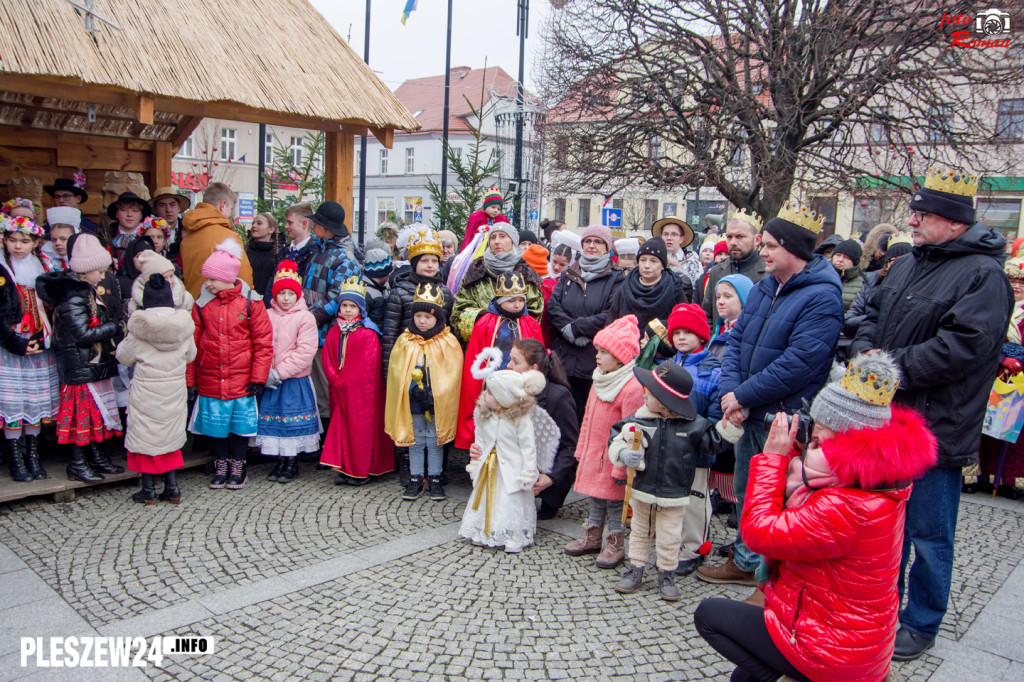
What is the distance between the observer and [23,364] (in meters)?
5.39

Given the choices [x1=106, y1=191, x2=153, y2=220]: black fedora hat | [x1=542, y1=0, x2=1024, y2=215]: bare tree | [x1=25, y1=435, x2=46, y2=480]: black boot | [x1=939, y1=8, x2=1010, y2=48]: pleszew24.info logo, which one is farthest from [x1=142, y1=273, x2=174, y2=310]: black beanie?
[x1=939, y1=8, x2=1010, y2=48]: pleszew24.info logo

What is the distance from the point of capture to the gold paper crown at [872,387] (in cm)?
257

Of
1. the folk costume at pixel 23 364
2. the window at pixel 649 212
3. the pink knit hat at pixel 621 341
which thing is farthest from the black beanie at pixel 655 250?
the window at pixel 649 212

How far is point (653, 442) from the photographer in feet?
13.5

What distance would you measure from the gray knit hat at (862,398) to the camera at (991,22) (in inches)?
413

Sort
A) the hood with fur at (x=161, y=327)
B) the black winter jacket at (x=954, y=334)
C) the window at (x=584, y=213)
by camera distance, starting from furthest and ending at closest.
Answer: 1. the window at (x=584, y=213)
2. the hood with fur at (x=161, y=327)
3. the black winter jacket at (x=954, y=334)

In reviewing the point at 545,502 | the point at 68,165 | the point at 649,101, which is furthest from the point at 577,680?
the point at 649,101

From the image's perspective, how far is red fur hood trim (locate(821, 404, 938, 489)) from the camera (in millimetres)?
2453

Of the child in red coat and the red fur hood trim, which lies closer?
the red fur hood trim

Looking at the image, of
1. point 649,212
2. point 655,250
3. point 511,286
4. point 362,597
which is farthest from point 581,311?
point 649,212

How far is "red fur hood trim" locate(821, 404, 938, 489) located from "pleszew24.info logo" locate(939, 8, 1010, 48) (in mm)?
11046

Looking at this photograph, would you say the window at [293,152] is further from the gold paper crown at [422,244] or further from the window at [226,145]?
the window at [226,145]

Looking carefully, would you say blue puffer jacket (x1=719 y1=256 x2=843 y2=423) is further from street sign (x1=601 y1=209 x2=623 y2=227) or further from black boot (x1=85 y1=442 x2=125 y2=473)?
street sign (x1=601 y1=209 x2=623 y2=227)

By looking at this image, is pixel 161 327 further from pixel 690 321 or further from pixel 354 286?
pixel 690 321
